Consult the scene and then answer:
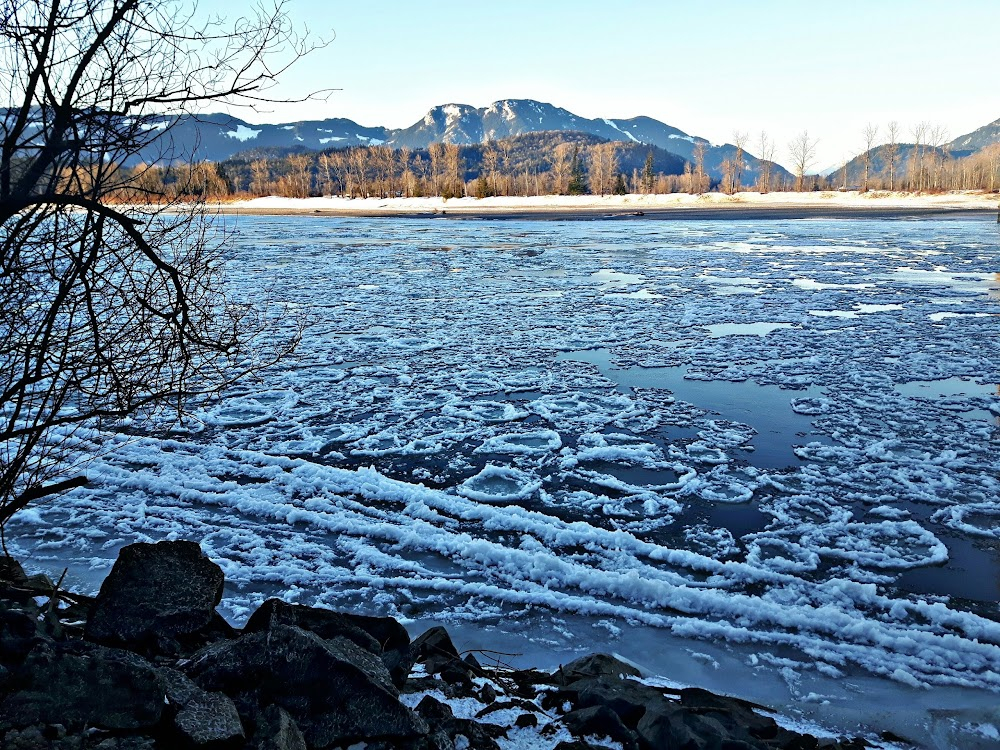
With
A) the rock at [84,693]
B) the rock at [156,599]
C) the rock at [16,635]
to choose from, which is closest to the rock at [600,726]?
the rock at [84,693]

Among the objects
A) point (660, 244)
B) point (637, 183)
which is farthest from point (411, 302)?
point (637, 183)

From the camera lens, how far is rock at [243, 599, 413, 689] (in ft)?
11.2

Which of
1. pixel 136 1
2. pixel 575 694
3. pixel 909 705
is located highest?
pixel 136 1

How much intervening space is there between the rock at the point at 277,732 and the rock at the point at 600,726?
45.5 inches

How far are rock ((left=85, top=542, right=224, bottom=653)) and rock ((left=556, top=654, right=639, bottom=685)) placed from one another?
5.91 feet

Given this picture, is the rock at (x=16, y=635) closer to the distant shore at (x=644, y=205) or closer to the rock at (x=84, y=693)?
the rock at (x=84, y=693)

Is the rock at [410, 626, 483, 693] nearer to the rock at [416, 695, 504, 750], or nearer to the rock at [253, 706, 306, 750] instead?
the rock at [416, 695, 504, 750]

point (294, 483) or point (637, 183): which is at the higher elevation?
point (637, 183)

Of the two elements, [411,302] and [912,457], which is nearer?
[912,457]

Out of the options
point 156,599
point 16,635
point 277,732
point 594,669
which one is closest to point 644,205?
point 594,669

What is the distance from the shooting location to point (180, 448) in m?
7.39

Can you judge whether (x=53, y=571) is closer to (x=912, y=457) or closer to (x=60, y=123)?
(x=60, y=123)

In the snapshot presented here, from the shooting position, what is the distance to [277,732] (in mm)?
2588

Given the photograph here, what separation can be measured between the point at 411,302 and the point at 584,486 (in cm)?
1034
